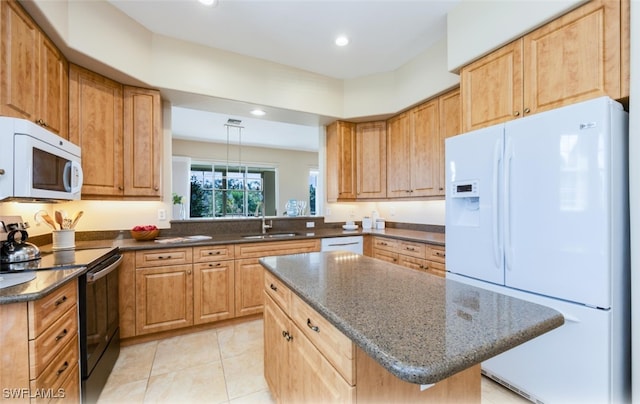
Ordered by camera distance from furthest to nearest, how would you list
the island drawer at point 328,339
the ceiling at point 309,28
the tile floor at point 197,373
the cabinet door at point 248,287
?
the cabinet door at point 248,287 < the ceiling at point 309,28 < the tile floor at point 197,373 < the island drawer at point 328,339

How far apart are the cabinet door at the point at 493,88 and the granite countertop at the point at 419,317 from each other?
4.77 ft

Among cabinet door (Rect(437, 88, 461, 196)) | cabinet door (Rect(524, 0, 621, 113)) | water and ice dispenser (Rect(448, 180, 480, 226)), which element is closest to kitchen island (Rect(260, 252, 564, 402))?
water and ice dispenser (Rect(448, 180, 480, 226))

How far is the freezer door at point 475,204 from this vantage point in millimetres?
1801

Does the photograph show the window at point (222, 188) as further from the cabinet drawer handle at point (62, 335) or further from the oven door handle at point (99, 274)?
the cabinet drawer handle at point (62, 335)

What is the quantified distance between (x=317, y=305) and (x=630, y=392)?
182 centimetres

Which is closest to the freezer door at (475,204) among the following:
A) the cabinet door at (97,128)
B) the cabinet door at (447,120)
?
the cabinet door at (447,120)

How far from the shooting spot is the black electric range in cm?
156

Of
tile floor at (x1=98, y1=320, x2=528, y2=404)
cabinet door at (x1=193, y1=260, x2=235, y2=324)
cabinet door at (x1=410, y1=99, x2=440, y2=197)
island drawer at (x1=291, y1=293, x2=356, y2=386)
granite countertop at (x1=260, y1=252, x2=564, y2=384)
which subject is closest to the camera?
A: granite countertop at (x1=260, y1=252, x2=564, y2=384)

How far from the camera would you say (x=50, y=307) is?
129 cm

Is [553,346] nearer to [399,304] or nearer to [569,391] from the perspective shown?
[569,391]

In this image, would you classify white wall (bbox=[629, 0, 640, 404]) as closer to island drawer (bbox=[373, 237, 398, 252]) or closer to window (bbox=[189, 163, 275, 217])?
island drawer (bbox=[373, 237, 398, 252])

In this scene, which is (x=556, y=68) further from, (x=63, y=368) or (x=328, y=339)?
(x=63, y=368)

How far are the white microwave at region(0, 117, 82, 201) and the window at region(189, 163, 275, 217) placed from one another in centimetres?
424

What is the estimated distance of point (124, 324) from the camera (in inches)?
93.6
